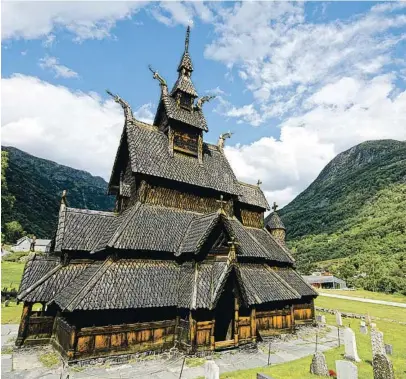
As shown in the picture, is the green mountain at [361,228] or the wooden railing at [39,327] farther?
the green mountain at [361,228]

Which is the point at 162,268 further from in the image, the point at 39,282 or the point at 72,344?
the point at 39,282

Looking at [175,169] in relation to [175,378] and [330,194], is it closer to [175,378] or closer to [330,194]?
[175,378]

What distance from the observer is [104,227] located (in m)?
19.1

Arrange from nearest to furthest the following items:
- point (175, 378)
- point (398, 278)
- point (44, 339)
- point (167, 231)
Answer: point (175, 378) → point (44, 339) → point (167, 231) → point (398, 278)

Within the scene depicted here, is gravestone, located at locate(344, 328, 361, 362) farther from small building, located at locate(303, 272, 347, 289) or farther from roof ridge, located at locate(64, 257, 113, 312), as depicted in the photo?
small building, located at locate(303, 272, 347, 289)

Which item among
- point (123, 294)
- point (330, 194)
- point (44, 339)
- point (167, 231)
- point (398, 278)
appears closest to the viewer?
point (123, 294)

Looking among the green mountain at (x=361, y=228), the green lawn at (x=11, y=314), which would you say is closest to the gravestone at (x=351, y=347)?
the green lawn at (x=11, y=314)

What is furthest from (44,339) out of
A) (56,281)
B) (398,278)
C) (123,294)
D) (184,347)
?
(398,278)

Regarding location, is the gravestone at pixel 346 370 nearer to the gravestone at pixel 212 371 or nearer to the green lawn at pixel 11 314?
the gravestone at pixel 212 371

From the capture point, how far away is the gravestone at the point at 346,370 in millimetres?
10937

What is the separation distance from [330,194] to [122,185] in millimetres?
192463

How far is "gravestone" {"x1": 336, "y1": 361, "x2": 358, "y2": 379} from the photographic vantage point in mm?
10937

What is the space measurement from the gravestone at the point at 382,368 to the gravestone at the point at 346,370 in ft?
2.69

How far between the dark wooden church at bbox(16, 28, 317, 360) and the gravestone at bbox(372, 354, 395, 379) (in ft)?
22.1
